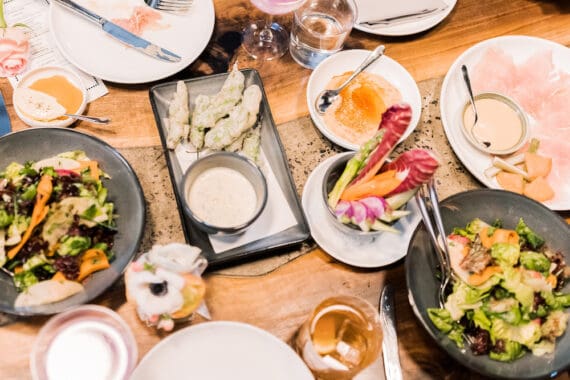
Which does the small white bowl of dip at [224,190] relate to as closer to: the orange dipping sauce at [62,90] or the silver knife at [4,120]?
the orange dipping sauce at [62,90]

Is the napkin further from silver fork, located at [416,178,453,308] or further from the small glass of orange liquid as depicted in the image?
the small glass of orange liquid

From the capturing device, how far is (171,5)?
6.19 feet

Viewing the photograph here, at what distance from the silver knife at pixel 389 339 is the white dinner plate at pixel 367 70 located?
0.57 m

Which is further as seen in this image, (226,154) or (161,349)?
(226,154)

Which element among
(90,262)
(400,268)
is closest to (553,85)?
(400,268)

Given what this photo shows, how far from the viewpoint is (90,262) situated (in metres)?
1.38

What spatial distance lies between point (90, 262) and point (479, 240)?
3.53 feet

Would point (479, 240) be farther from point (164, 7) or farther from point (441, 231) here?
point (164, 7)

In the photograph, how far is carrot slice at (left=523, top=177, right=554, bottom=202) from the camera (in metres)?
1.73

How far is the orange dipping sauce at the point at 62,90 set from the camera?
167 cm

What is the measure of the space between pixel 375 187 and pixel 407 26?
81cm

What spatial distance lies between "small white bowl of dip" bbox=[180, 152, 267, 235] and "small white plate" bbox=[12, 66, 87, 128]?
458mm

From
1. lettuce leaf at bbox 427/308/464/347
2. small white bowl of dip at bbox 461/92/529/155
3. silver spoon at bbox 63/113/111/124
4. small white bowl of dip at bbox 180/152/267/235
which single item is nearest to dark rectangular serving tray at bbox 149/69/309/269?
small white bowl of dip at bbox 180/152/267/235

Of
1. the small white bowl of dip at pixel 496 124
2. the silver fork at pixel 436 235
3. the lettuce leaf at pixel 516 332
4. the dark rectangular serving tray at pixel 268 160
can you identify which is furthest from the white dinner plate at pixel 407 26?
the lettuce leaf at pixel 516 332
